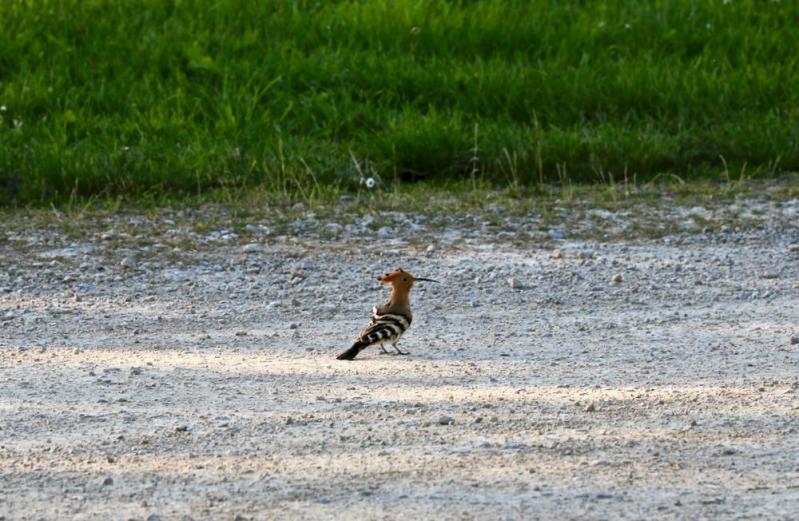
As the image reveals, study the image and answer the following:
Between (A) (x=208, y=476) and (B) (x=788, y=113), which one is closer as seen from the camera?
(A) (x=208, y=476)

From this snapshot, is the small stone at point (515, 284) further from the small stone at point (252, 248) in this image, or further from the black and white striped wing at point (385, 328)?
the small stone at point (252, 248)

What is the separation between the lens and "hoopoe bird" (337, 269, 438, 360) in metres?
6.45

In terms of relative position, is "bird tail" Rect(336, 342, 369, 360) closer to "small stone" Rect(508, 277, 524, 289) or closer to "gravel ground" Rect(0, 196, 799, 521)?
"gravel ground" Rect(0, 196, 799, 521)

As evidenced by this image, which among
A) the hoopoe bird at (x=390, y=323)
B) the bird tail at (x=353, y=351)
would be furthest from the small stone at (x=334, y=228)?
the bird tail at (x=353, y=351)

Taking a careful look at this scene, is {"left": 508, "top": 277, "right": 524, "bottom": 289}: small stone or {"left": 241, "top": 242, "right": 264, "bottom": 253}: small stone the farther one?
{"left": 241, "top": 242, "right": 264, "bottom": 253}: small stone

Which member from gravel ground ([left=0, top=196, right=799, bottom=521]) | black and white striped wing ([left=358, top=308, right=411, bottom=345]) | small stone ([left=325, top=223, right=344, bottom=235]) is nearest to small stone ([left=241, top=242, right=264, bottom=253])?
gravel ground ([left=0, top=196, right=799, bottom=521])

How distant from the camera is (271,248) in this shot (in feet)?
29.2

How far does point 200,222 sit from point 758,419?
4.93 m

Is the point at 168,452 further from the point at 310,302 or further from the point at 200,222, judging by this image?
the point at 200,222

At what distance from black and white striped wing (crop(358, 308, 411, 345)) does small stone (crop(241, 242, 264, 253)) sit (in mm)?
2296

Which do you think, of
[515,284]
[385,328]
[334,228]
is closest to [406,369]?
[385,328]

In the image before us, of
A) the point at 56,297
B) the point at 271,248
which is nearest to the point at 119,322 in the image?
the point at 56,297

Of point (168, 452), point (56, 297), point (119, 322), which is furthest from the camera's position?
point (56, 297)

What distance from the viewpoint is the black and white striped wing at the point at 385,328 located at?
6.43m
